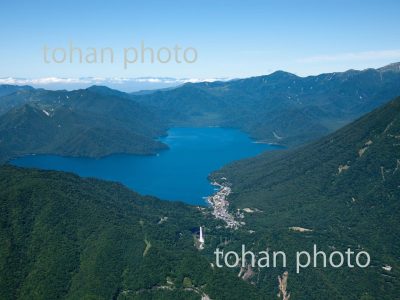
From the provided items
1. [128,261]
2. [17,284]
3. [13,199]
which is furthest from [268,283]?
[13,199]

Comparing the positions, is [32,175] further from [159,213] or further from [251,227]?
[251,227]
